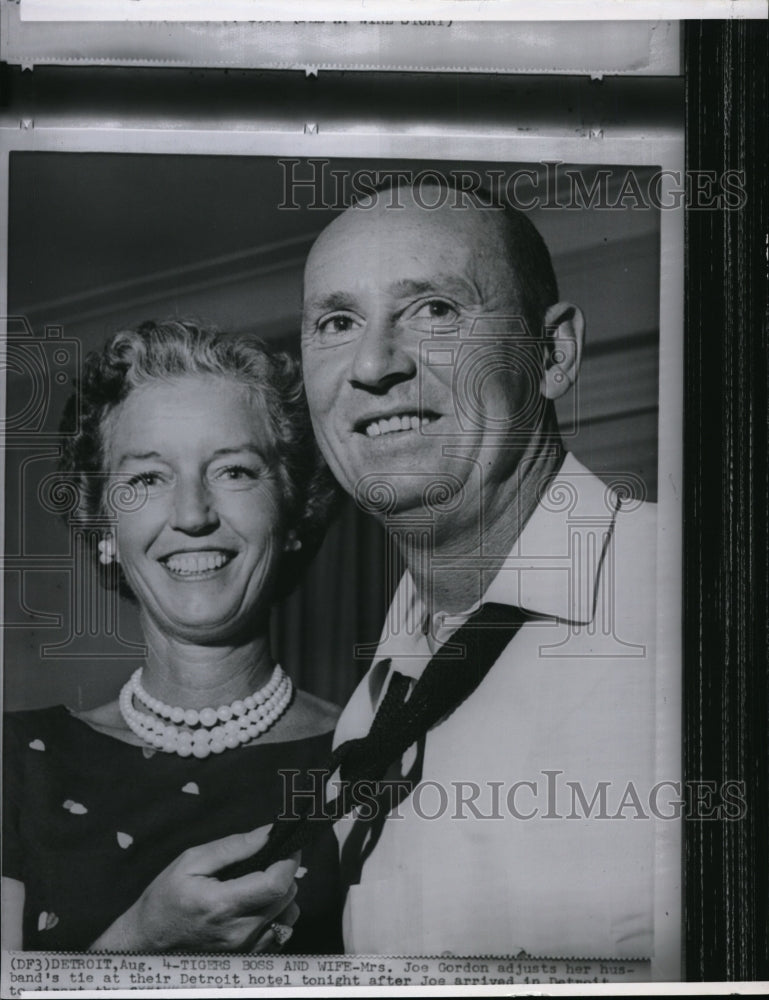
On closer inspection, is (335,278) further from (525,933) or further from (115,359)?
(525,933)

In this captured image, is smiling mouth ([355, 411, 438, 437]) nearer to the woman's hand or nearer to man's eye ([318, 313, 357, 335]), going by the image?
man's eye ([318, 313, 357, 335])

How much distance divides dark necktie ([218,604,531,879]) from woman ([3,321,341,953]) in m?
0.05

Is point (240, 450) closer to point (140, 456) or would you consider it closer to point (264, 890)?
point (140, 456)

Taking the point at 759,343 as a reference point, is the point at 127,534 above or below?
below

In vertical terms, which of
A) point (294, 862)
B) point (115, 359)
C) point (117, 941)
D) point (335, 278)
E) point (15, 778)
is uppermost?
point (335, 278)

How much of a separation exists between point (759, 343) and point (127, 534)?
1134 millimetres

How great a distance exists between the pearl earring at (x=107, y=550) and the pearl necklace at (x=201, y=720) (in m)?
0.20

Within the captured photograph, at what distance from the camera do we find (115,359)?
1726 mm

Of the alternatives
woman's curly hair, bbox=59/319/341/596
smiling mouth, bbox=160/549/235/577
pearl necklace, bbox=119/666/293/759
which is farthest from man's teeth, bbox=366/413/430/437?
pearl necklace, bbox=119/666/293/759

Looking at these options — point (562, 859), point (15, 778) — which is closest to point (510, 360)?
point (562, 859)

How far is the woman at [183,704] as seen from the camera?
66.8 inches

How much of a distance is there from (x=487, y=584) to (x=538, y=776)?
1.11ft

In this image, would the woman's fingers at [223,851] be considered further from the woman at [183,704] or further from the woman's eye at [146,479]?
the woman's eye at [146,479]

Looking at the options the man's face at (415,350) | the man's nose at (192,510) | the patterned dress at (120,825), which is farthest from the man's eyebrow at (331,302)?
the patterned dress at (120,825)
